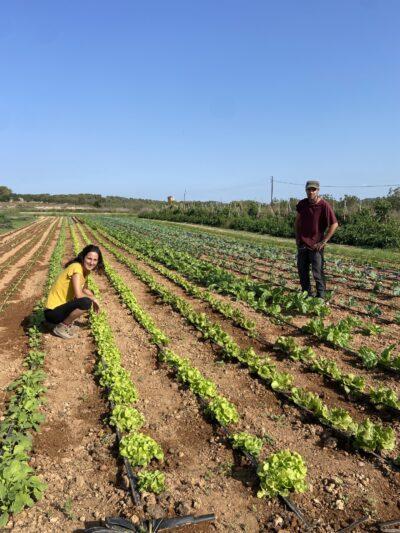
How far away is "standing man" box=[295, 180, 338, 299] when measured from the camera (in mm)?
7785

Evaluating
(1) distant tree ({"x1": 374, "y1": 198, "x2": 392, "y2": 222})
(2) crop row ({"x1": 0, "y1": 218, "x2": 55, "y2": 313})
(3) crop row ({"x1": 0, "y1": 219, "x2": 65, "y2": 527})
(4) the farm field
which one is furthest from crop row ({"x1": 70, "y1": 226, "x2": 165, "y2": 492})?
(1) distant tree ({"x1": 374, "y1": 198, "x2": 392, "y2": 222})

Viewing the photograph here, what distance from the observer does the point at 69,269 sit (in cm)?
668

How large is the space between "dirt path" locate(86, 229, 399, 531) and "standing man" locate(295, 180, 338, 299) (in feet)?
9.92

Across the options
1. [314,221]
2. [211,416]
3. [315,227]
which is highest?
[314,221]

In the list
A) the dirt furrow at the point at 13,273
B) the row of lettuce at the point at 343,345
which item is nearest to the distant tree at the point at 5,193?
the dirt furrow at the point at 13,273

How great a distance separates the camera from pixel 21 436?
12.7 ft

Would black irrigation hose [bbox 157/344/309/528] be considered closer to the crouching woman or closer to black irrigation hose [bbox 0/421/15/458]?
black irrigation hose [bbox 0/421/15/458]

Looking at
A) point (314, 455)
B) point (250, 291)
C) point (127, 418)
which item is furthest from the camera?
point (250, 291)

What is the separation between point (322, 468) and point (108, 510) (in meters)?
1.83

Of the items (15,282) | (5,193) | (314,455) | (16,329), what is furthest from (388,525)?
(5,193)

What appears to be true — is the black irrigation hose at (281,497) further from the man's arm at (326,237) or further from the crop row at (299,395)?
the man's arm at (326,237)

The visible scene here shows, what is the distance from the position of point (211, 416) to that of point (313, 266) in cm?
443

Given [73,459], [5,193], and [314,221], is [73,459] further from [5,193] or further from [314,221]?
[5,193]

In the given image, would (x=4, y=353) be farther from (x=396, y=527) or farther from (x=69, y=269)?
(x=396, y=527)
